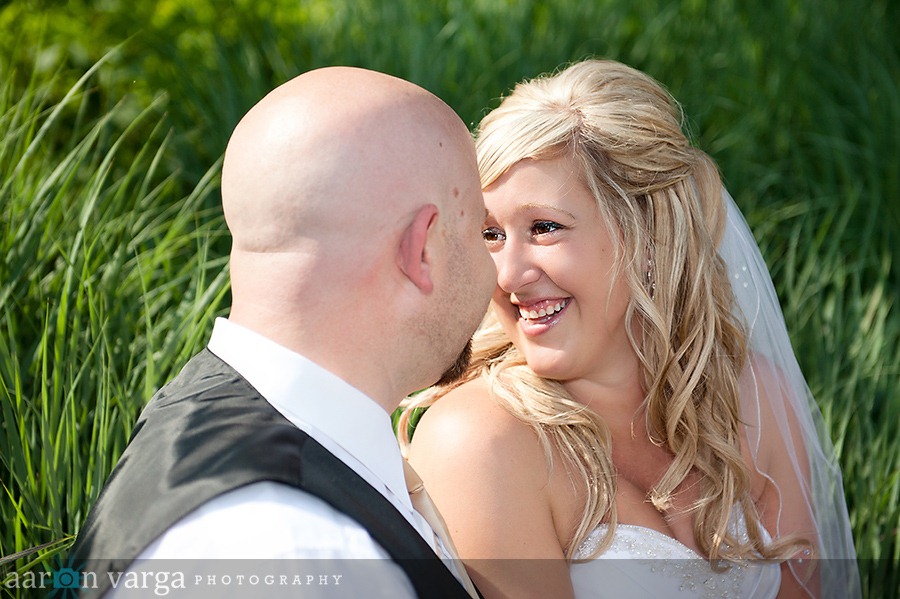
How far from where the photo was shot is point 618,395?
107 inches

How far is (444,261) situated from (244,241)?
37 centimetres

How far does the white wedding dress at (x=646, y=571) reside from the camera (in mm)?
2438

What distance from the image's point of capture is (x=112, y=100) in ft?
14.4

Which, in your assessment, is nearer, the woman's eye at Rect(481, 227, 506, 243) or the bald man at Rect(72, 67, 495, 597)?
the bald man at Rect(72, 67, 495, 597)

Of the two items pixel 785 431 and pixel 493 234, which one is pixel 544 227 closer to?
pixel 493 234

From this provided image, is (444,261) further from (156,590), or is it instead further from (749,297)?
(749,297)

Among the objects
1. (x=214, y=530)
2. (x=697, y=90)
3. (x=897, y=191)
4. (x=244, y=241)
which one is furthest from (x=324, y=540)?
(x=697, y=90)

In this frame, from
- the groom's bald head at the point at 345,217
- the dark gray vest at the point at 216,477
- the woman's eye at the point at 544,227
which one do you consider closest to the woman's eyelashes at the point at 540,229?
the woman's eye at the point at 544,227

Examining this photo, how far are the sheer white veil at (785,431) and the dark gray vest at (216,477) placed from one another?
1.53 metres

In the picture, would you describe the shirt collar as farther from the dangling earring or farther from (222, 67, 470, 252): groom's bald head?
the dangling earring

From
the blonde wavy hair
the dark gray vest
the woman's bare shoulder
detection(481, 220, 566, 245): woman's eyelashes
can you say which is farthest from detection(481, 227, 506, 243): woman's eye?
the dark gray vest

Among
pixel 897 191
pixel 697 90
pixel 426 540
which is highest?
pixel 426 540

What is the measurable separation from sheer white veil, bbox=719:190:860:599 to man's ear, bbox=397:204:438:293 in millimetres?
1401

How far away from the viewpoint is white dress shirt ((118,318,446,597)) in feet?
4.62
